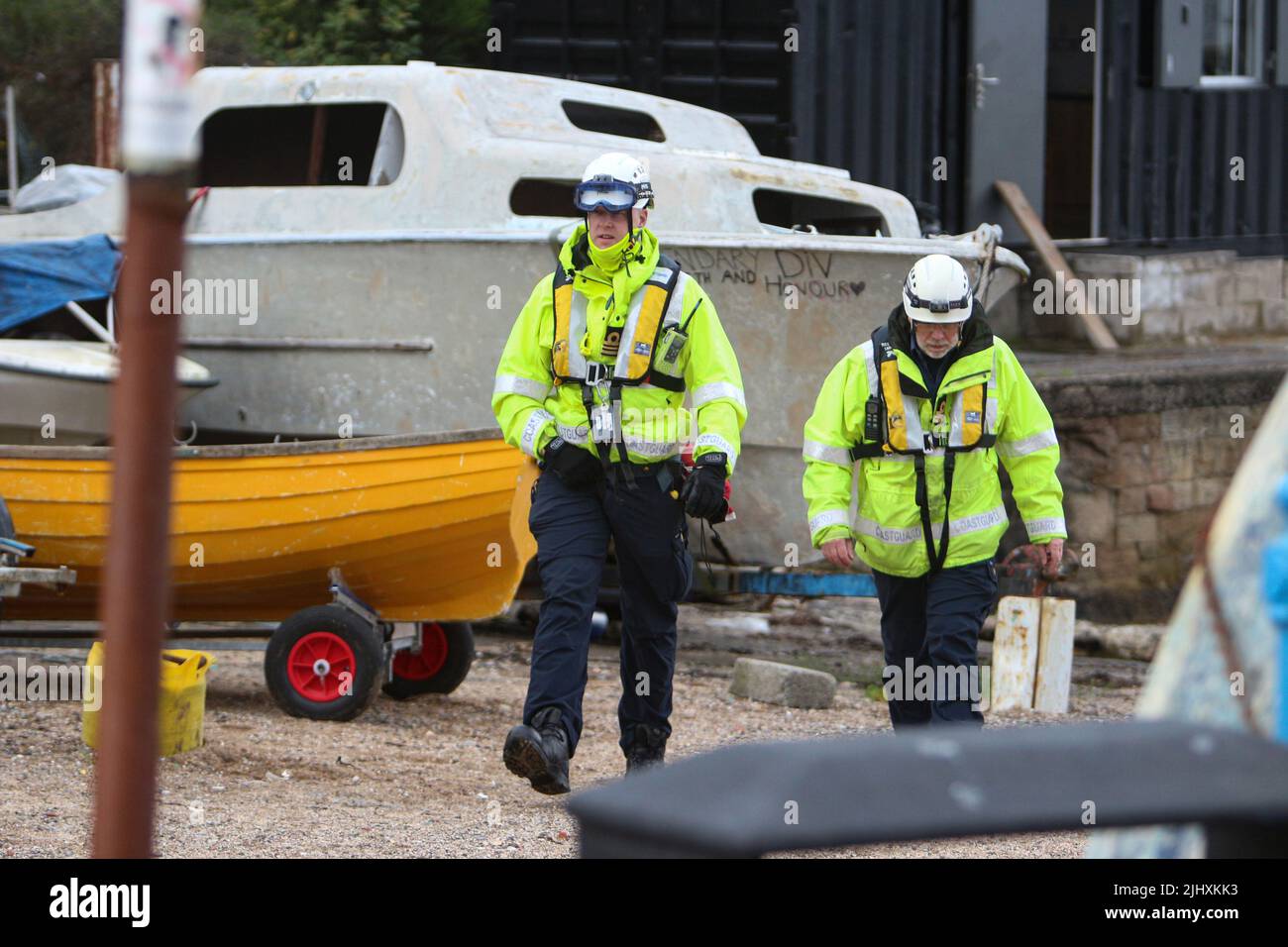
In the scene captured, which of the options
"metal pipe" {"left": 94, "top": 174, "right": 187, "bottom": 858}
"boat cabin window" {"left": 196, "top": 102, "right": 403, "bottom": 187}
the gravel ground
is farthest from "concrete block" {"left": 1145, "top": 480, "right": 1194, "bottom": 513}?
"metal pipe" {"left": 94, "top": 174, "right": 187, "bottom": 858}

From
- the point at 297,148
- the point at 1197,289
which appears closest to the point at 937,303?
the point at 297,148

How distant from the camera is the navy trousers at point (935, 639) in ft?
18.0

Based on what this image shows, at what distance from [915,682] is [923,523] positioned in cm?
51

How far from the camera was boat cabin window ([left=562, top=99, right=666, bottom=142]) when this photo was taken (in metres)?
10.2

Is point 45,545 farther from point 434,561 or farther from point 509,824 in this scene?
point 509,824

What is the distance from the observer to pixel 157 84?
1854mm

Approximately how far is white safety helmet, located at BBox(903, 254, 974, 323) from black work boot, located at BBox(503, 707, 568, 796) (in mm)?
1662

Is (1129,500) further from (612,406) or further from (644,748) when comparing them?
(612,406)

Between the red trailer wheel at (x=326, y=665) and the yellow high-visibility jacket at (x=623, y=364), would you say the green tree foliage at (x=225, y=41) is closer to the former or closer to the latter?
the red trailer wheel at (x=326, y=665)

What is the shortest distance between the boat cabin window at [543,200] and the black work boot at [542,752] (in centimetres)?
456

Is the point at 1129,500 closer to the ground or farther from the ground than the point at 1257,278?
closer to the ground

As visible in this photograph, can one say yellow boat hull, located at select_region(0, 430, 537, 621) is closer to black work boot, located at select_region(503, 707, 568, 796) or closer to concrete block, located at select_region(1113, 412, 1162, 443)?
black work boot, located at select_region(503, 707, 568, 796)

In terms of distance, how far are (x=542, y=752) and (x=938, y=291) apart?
5.99ft

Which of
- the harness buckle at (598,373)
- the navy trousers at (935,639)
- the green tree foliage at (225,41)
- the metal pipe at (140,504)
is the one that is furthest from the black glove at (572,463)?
the green tree foliage at (225,41)
